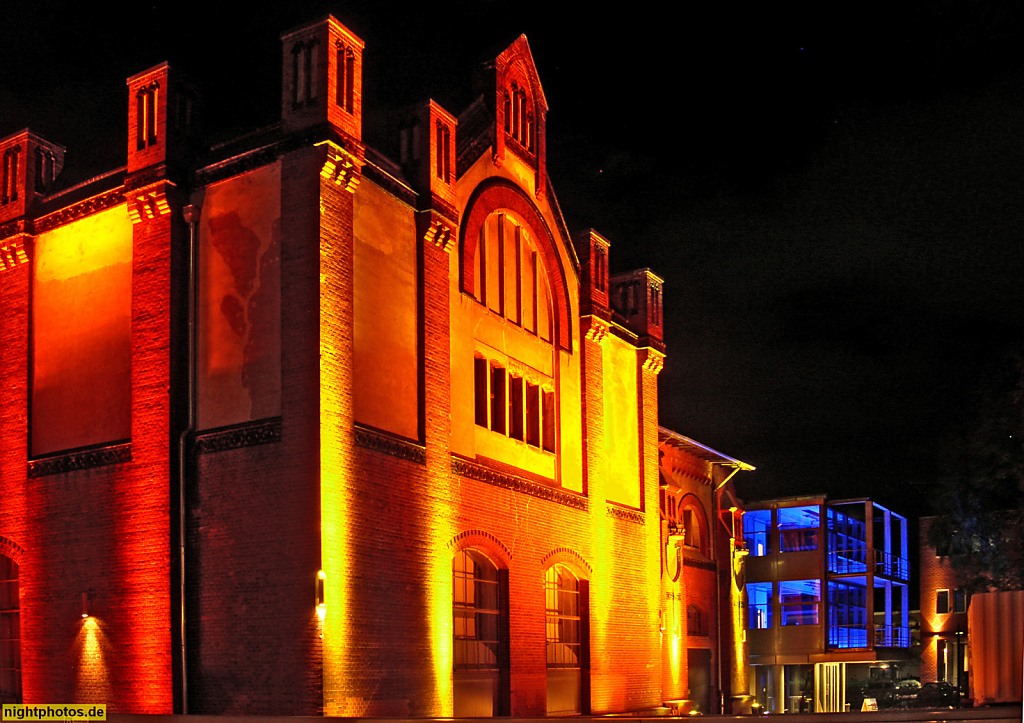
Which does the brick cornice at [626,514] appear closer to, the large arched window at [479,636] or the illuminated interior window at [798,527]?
the large arched window at [479,636]

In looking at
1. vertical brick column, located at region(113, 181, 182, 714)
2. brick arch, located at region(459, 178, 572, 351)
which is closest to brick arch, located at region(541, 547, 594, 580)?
brick arch, located at region(459, 178, 572, 351)

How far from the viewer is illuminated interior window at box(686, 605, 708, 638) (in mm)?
41344

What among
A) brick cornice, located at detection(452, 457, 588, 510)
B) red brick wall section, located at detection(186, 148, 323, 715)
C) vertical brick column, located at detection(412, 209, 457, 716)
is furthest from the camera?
brick cornice, located at detection(452, 457, 588, 510)

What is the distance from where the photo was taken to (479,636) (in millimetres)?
25078

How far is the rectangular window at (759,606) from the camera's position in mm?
57875

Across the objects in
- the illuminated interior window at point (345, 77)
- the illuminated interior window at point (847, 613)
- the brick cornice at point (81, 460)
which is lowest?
the illuminated interior window at point (847, 613)

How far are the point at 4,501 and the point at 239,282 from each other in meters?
7.29

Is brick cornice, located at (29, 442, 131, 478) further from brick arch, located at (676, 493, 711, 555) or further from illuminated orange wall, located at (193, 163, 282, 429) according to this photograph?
brick arch, located at (676, 493, 711, 555)

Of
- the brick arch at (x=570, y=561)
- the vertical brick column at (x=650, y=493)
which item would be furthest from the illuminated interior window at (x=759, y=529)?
the brick arch at (x=570, y=561)

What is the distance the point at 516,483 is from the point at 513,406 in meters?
2.03

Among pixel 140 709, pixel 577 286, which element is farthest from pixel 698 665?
pixel 140 709

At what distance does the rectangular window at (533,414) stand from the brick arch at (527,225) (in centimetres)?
185

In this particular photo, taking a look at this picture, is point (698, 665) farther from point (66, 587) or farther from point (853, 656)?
point (66, 587)

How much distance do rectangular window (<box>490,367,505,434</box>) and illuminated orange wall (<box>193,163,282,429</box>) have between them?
6853 millimetres
